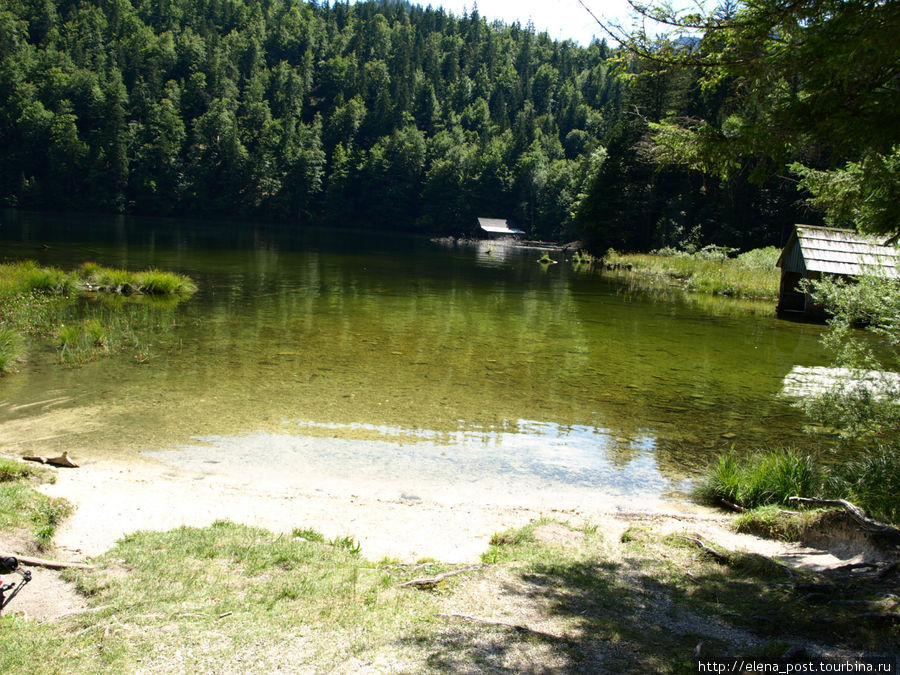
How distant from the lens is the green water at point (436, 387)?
406 inches

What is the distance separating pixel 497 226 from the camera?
105938mm

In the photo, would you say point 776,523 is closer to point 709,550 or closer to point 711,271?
point 709,550

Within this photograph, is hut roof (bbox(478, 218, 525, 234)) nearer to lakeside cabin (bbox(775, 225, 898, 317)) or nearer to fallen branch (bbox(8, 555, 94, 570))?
lakeside cabin (bbox(775, 225, 898, 317))

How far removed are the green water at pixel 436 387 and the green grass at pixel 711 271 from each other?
9.34 m

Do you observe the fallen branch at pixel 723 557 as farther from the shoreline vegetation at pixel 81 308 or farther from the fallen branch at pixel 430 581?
the shoreline vegetation at pixel 81 308

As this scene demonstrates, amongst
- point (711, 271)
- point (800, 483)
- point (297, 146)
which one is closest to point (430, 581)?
point (800, 483)

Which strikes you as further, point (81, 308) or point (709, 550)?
point (81, 308)

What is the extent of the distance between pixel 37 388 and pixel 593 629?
11909 mm

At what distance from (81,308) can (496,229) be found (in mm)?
87418

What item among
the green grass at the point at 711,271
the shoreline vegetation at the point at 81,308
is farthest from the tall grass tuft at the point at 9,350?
the green grass at the point at 711,271

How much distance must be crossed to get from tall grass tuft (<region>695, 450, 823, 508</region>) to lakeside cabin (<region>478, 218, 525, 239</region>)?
96.3 m

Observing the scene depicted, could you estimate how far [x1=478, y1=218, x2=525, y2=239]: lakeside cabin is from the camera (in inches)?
4094

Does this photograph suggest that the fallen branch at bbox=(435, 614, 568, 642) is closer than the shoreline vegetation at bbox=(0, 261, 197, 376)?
Yes

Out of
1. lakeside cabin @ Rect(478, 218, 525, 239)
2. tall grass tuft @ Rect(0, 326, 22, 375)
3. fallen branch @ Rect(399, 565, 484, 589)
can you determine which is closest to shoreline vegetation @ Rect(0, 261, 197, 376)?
tall grass tuft @ Rect(0, 326, 22, 375)
